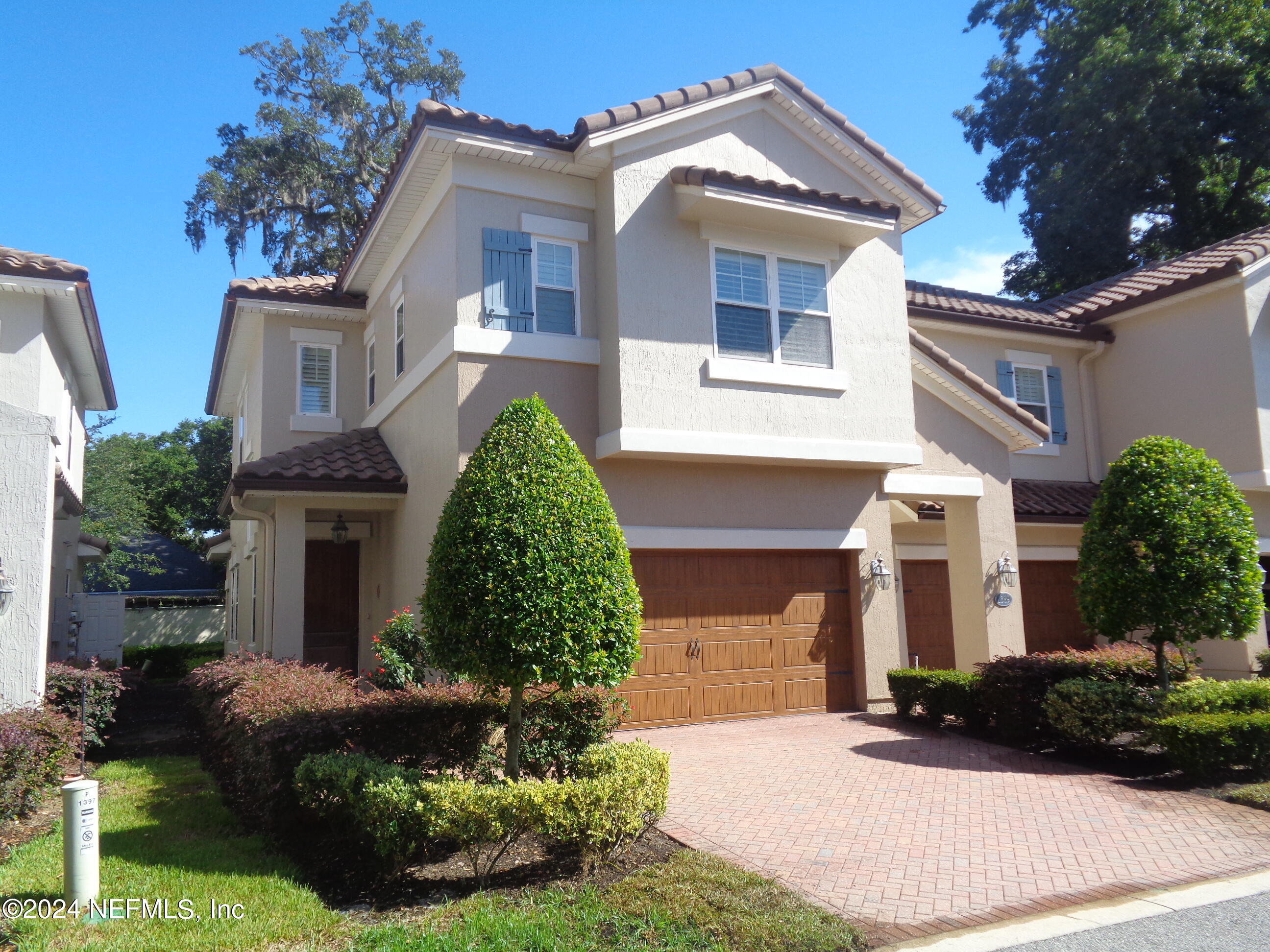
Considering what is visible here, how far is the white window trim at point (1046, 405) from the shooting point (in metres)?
18.1

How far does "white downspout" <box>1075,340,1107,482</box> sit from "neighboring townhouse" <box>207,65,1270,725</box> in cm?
446

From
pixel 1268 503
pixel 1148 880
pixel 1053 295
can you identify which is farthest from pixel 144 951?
pixel 1053 295

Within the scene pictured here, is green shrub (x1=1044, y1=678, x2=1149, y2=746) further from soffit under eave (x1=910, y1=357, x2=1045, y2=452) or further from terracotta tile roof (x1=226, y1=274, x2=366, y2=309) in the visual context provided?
terracotta tile roof (x1=226, y1=274, x2=366, y2=309)

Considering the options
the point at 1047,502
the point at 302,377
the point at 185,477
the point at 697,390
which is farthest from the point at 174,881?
the point at 185,477

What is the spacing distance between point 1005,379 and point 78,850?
1669cm

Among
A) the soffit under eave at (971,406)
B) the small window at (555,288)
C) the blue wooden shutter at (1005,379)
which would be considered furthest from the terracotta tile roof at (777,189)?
the blue wooden shutter at (1005,379)

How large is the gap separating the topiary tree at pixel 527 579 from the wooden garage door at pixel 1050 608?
38.8 feet

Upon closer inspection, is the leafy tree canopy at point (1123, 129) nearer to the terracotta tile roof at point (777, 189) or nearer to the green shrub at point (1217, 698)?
the terracotta tile roof at point (777, 189)

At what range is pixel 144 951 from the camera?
5176mm

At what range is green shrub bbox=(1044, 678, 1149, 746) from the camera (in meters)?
10.1

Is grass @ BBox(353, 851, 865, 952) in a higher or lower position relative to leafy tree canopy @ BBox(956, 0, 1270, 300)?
lower

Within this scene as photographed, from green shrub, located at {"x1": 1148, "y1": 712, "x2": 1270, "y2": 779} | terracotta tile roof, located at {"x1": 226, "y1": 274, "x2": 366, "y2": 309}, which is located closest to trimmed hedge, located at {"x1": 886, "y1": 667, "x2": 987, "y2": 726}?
green shrub, located at {"x1": 1148, "y1": 712, "x2": 1270, "y2": 779}

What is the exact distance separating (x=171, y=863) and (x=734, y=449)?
7.41m

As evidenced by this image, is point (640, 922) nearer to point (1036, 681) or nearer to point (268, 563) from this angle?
point (1036, 681)
